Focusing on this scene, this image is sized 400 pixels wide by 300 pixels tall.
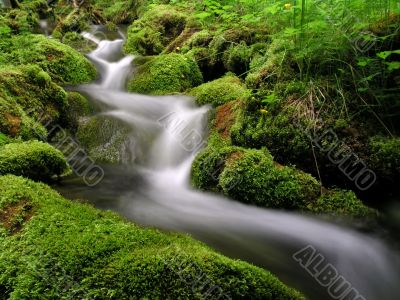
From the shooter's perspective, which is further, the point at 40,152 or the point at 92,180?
the point at 92,180

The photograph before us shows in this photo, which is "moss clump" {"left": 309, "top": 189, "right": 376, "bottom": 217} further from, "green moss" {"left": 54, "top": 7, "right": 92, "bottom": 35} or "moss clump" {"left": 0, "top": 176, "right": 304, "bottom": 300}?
"green moss" {"left": 54, "top": 7, "right": 92, "bottom": 35}

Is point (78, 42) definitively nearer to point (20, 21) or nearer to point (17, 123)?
point (20, 21)

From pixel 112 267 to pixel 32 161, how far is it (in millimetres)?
2145

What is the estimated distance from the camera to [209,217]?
385cm

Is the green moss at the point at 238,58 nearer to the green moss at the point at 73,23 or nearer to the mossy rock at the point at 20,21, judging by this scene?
the mossy rock at the point at 20,21

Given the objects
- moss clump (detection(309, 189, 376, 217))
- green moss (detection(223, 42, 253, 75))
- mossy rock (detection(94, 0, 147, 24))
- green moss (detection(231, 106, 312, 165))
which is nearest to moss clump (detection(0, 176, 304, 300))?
moss clump (detection(309, 189, 376, 217))

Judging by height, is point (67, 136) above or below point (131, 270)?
above

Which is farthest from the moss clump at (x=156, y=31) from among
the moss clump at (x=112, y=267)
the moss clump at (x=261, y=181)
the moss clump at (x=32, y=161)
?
the moss clump at (x=112, y=267)

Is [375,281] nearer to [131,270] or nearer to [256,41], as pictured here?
[131,270]

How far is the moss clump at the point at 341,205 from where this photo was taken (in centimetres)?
372

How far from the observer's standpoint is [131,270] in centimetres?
234

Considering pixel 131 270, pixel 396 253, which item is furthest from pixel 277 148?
pixel 131 270

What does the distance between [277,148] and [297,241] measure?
1.32 meters

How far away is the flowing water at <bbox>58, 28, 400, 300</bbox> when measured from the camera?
120 inches
